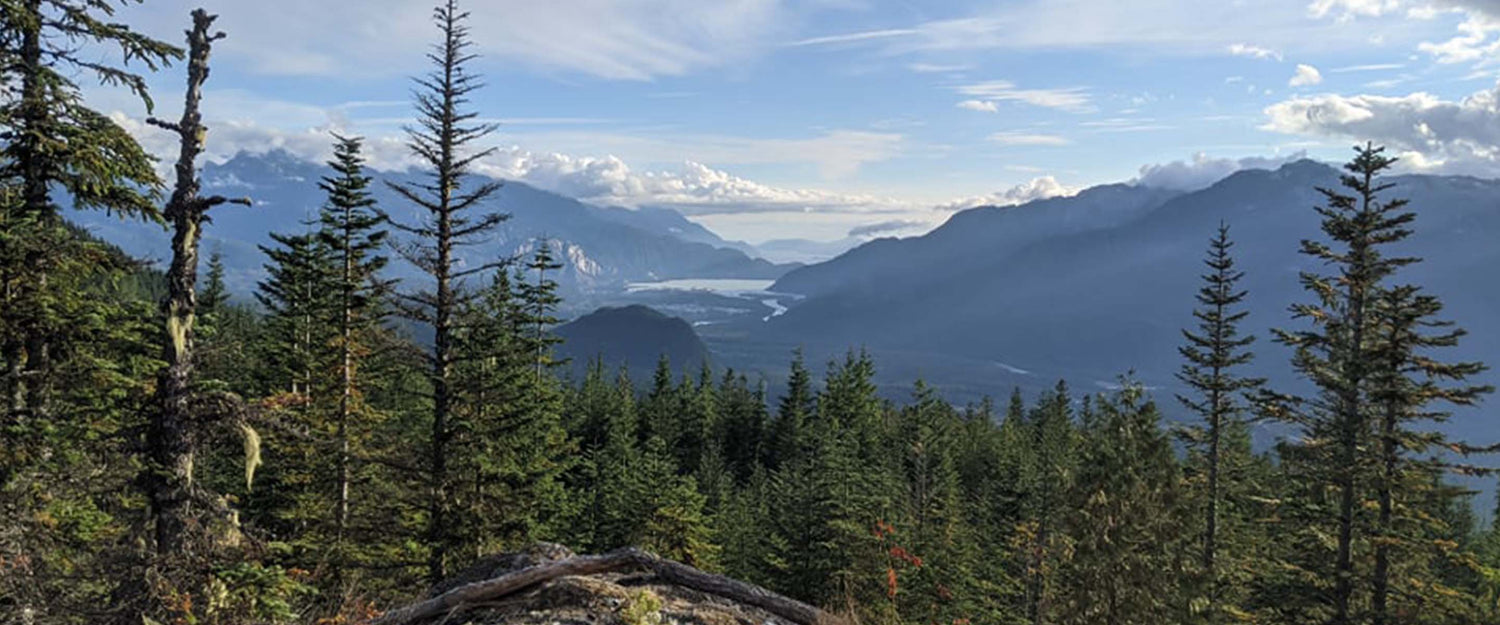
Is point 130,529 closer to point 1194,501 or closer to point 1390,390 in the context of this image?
point 1390,390

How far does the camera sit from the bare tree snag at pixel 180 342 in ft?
29.9

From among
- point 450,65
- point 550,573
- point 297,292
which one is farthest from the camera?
point 297,292

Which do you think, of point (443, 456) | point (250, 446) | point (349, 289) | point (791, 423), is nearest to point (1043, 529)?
point (443, 456)

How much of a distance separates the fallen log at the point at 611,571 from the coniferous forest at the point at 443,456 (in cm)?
208

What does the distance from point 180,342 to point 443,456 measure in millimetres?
8887

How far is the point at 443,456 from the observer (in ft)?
58.2

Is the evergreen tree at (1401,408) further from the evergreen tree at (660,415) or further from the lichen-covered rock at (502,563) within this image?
the evergreen tree at (660,415)

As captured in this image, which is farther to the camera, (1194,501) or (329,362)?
(1194,501)

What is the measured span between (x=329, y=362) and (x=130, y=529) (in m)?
15.5

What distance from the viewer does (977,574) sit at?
3978 centimetres

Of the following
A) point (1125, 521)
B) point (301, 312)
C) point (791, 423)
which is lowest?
point (791, 423)

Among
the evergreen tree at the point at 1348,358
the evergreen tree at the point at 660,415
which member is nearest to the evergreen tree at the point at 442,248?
the evergreen tree at the point at 1348,358

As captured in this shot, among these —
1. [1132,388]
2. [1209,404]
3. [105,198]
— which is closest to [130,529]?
[105,198]

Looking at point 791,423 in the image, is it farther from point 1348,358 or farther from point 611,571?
point 611,571
